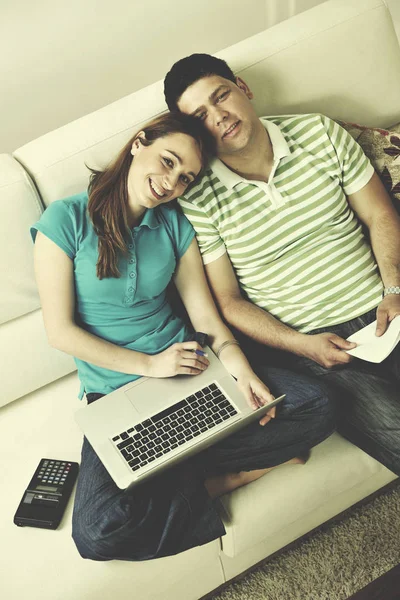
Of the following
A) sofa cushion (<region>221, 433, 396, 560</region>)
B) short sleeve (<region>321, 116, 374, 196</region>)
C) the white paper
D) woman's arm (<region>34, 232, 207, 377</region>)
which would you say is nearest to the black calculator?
woman's arm (<region>34, 232, 207, 377</region>)

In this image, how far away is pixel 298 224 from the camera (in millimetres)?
1654

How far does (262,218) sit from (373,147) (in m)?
0.41

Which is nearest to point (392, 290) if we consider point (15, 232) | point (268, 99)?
point (268, 99)

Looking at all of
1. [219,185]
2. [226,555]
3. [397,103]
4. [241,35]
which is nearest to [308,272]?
[219,185]

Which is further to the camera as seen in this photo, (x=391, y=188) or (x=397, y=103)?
(x=397, y=103)

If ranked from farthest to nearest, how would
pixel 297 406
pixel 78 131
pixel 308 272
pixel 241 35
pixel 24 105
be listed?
pixel 241 35 < pixel 24 105 < pixel 308 272 < pixel 78 131 < pixel 297 406

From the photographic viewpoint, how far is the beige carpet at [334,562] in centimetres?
158

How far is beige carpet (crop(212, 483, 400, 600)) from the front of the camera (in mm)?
1582

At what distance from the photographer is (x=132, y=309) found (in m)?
1.57

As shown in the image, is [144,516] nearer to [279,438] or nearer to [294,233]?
[279,438]

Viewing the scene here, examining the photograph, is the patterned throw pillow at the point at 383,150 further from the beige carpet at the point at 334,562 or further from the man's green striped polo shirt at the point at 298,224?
the beige carpet at the point at 334,562

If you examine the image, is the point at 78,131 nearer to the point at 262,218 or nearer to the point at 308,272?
the point at 262,218

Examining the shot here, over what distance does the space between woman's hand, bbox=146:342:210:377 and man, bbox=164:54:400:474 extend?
180 millimetres

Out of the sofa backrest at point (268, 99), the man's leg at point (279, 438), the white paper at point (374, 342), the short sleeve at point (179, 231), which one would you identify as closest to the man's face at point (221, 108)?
the sofa backrest at point (268, 99)
